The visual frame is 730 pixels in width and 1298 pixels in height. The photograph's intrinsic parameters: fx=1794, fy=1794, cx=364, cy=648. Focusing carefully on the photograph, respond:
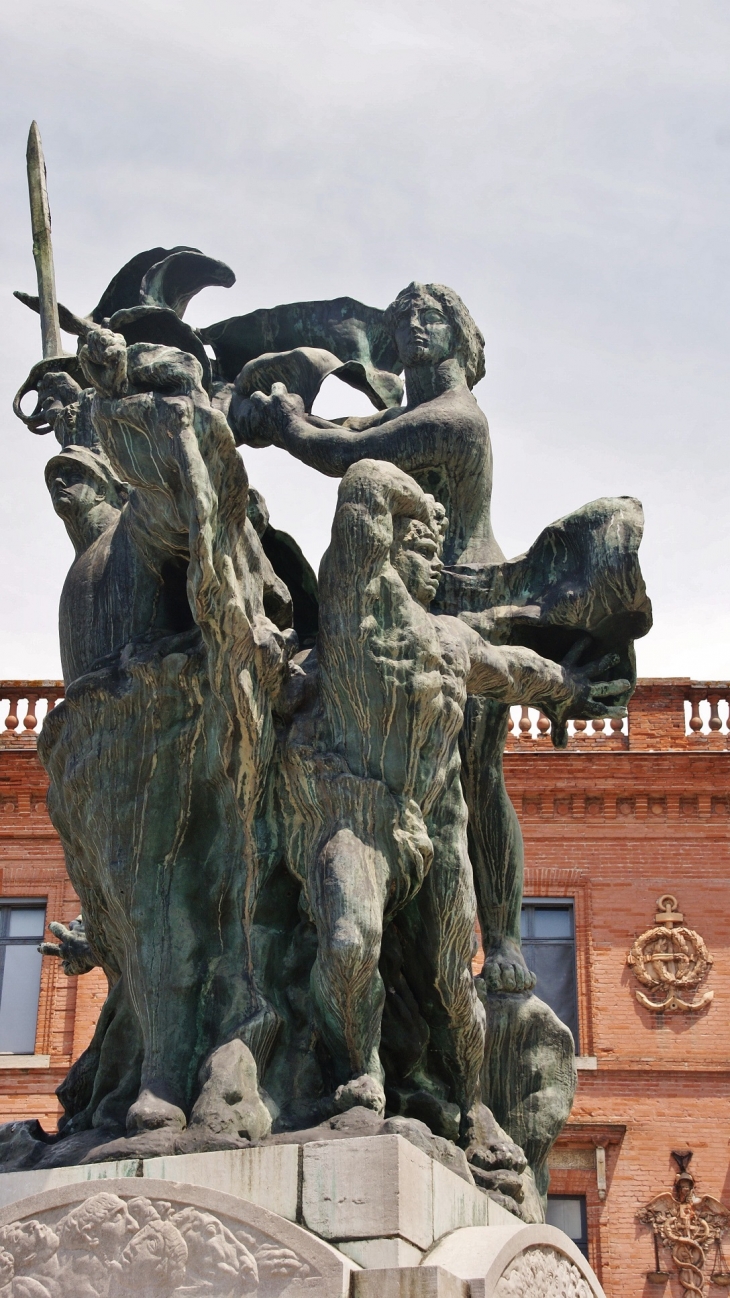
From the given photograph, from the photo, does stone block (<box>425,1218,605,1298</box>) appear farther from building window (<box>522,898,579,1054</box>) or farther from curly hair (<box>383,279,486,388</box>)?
building window (<box>522,898,579,1054</box>)

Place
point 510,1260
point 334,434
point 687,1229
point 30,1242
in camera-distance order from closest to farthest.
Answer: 1. point 30,1242
2. point 510,1260
3. point 334,434
4. point 687,1229

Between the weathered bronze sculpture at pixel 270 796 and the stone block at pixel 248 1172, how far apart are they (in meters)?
0.13

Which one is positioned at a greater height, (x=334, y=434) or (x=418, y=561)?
(x=334, y=434)

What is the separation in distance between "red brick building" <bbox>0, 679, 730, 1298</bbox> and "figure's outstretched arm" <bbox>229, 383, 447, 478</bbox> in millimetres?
14172

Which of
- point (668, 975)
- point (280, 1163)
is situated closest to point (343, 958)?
point (280, 1163)

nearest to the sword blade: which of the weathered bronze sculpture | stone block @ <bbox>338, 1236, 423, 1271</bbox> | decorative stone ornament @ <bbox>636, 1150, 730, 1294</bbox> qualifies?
the weathered bronze sculpture

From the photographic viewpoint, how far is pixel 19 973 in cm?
1984

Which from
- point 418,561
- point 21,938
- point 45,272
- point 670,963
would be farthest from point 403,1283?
point 21,938

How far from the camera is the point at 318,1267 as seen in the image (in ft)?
Result: 13.3

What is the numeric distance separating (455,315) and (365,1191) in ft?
10.3

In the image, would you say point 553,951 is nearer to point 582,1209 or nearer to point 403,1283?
point 582,1209

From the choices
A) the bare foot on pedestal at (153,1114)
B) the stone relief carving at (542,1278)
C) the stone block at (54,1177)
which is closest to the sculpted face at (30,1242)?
the stone block at (54,1177)

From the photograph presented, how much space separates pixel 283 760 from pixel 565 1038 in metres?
1.43

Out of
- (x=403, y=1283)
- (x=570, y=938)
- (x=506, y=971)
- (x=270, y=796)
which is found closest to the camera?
(x=403, y=1283)
